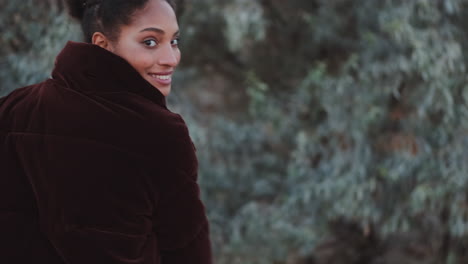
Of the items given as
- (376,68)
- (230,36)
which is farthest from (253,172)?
(376,68)

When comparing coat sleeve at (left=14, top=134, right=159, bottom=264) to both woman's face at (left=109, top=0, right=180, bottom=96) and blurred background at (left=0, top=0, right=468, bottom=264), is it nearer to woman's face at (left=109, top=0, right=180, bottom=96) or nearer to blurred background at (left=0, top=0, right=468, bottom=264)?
woman's face at (left=109, top=0, right=180, bottom=96)

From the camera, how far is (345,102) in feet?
14.5

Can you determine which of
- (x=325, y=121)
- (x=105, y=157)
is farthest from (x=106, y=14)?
(x=325, y=121)

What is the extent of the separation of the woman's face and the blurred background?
189 cm

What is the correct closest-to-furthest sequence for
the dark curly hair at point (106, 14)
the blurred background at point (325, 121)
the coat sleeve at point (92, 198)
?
the coat sleeve at point (92, 198)
the dark curly hair at point (106, 14)
the blurred background at point (325, 121)

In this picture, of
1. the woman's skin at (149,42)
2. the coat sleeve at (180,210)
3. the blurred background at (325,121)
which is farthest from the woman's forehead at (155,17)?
the blurred background at (325,121)

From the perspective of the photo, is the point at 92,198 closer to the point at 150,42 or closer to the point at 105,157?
the point at 105,157

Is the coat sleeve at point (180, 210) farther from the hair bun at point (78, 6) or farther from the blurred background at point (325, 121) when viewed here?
the blurred background at point (325, 121)

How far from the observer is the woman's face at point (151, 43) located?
117 cm

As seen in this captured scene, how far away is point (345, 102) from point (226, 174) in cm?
131

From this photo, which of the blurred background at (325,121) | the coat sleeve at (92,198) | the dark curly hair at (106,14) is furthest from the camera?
the blurred background at (325,121)

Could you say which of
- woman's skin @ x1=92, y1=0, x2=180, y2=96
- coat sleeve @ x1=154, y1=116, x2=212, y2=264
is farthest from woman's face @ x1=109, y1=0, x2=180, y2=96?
coat sleeve @ x1=154, y1=116, x2=212, y2=264

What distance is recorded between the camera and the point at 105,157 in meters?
1.06

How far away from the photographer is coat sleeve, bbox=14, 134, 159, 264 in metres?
1.05
